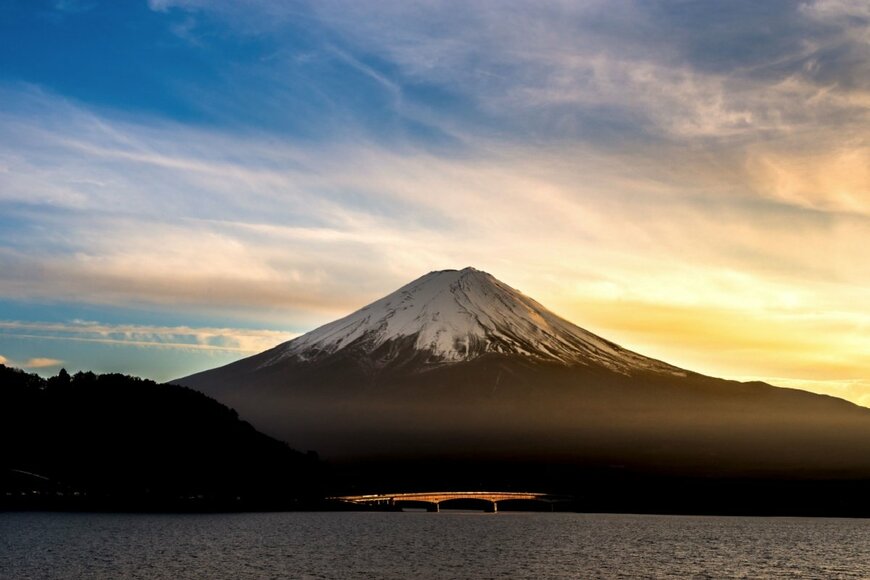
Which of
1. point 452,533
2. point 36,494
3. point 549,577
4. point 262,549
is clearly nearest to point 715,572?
point 549,577

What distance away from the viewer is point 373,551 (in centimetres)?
12400

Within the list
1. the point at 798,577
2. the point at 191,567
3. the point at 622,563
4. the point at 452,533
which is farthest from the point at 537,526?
the point at 191,567

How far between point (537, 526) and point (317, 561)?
93.6m

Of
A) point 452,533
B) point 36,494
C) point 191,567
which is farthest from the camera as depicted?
point 36,494

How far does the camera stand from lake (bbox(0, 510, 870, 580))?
327ft

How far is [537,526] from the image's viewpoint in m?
195

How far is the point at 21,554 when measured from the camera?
340ft

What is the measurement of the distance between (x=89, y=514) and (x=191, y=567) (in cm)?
8383

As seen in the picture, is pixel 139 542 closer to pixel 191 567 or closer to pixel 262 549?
pixel 262 549

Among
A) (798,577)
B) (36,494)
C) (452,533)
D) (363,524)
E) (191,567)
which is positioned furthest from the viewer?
(36,494)

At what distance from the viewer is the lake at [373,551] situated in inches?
3927

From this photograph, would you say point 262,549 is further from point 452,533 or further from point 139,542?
point 452,533

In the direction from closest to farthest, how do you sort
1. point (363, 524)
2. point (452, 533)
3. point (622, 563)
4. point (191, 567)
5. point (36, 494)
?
point (191, 567) → point (622, 563) → point (452, 533) → point (363, 524) → point (36, 494)

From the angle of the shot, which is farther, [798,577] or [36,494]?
[36,494]
